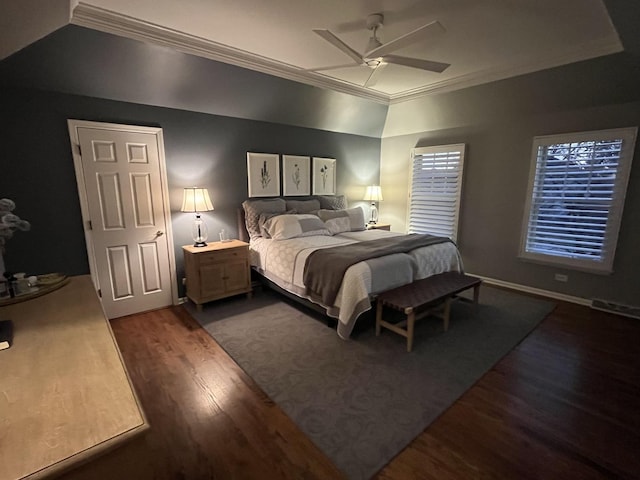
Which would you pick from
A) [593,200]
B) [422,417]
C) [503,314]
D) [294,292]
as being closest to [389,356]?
[422,417]

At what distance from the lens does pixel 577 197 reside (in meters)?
3.70

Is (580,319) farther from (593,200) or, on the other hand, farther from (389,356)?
(389,356)

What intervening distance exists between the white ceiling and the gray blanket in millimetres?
2014

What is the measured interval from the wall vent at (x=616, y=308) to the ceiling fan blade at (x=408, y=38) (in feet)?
11.9

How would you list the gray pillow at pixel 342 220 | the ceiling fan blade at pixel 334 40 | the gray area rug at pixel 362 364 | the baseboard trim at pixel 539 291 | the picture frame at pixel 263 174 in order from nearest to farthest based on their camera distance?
the gray area rug at pixel 362 364
the ceiling fan blade at pixel 334 40
the baseboard trim at pixel 539 291
the picture frame at pixel 263 174
the gray pillow at pixel 342 220

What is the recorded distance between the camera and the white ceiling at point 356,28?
2.33 metres

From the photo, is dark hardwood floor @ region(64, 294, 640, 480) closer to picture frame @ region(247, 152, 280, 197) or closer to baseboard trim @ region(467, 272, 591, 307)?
baseboard trim @ region(467, 272, 591, 307)

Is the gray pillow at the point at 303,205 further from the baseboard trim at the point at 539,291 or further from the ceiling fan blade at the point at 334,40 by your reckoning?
the baseboard trim at the point at 539,291

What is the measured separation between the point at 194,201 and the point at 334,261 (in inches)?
69.9

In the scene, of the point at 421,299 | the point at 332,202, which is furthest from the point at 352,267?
the point at 332,202

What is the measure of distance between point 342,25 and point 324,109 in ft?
6.06

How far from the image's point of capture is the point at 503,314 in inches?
137

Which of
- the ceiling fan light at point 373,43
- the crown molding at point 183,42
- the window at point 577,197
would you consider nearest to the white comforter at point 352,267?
the window at point 577,197

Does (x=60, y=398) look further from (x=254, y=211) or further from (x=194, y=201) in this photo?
(x=254, y=211)
